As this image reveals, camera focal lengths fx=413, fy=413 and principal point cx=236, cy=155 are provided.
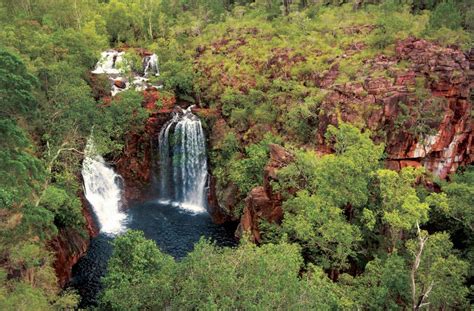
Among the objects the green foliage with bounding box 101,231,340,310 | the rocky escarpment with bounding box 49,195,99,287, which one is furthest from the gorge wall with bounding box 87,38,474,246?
the rocky escarpment with bounding box 49,195,99,287

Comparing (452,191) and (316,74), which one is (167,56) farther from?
(452,191)

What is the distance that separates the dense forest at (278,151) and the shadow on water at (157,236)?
1416 millimetres

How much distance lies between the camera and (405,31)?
3500 cm

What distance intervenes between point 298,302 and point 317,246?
834 centimetres

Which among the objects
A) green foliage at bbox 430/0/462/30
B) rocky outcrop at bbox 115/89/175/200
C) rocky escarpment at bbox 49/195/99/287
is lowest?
rocky escarpment at bbox 49/195/99/287

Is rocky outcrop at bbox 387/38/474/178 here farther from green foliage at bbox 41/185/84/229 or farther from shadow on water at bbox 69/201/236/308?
green foliage at bbox 41/185/84/229

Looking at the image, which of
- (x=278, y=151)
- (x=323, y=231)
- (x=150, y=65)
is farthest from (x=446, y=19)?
(x=150, y=65)

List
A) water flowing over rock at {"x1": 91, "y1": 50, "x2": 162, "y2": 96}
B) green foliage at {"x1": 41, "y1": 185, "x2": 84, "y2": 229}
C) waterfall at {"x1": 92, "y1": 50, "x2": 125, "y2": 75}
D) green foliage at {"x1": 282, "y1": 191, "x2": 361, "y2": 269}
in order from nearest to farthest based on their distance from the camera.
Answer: green foliage at {"x1": 282, "y1": 191, "x2": 361, "y2": 269}
green foliage at {"x1": 41, "y1": 185, "x2": 84, "y2": 229}
water flowing over rock at {"x1": 91, "y1": 50, "x2": 162, "y2": 96}
waterfall at {"x1": 92, "y1": 50, "x2": 125, "y2": 75}

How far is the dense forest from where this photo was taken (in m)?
18.4

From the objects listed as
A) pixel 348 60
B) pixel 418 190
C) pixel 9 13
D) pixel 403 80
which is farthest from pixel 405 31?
pixel 9 13

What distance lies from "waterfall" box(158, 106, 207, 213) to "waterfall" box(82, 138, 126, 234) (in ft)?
15.0

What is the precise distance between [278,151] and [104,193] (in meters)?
16.7

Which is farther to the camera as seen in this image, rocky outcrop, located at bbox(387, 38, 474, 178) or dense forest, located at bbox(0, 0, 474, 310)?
rocky outcrop, located at bbox(387, 38, 474, 178)

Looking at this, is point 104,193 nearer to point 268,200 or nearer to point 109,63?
point 268,200
